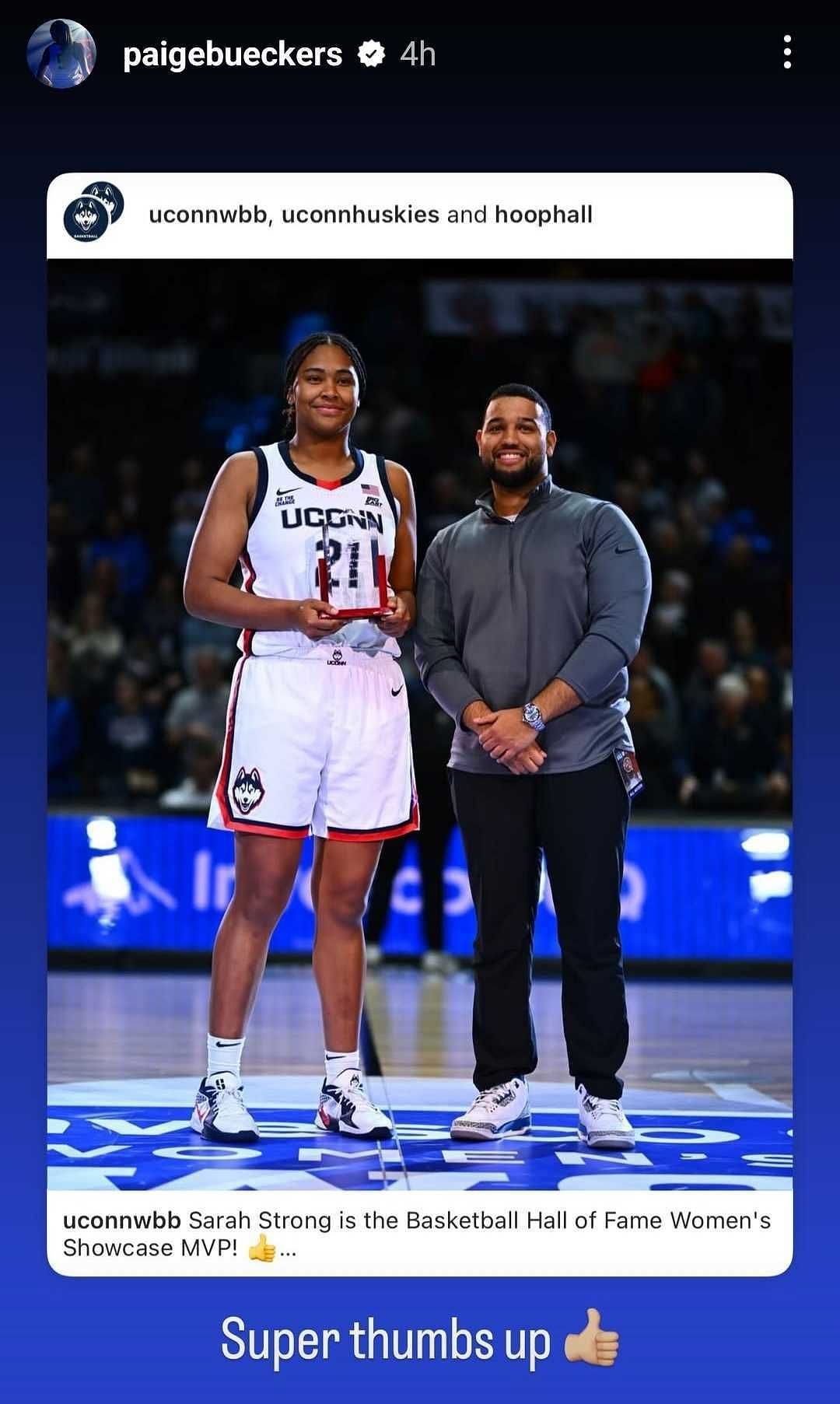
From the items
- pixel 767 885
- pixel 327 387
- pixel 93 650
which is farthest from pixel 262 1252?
pixel 93 650

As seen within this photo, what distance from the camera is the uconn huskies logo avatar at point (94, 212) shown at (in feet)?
9.00

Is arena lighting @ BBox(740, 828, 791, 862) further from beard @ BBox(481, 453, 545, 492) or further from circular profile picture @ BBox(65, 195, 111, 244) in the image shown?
circular profile picture @ BBox(65, 195, 111, 244)

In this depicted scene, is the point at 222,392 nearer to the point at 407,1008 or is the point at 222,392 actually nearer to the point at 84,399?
the point at 84,399

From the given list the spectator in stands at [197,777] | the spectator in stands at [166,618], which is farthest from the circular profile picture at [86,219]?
the spectator in stands at [166,618]

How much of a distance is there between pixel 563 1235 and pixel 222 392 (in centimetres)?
1045

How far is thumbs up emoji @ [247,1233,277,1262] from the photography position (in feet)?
8.73

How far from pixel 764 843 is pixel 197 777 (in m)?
3.08

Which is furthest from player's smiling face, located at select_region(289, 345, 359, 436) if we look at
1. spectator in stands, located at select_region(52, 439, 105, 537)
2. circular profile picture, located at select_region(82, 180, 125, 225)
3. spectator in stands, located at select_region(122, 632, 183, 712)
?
spectator in stands, located at select_region(52, 439, 105, 537)

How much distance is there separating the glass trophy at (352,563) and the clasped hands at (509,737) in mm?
352
